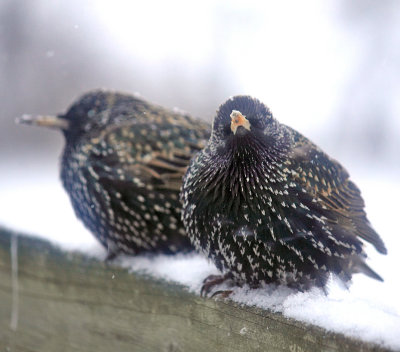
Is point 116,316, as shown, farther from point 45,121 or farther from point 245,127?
point 245,127

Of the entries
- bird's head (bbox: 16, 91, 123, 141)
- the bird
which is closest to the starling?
the bird

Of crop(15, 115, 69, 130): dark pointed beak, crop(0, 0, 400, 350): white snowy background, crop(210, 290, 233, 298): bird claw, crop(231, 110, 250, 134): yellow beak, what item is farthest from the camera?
crop(15, 115, 69, 130): dark pointed beak

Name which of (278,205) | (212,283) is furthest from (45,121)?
(278,205)

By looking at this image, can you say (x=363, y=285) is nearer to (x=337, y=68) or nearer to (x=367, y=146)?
(x=367, y=146)

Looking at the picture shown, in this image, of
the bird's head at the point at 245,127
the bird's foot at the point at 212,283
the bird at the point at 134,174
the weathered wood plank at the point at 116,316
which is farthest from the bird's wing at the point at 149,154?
the bird's head at the point at 245,127

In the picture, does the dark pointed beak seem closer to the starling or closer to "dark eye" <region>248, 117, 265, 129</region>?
the starling

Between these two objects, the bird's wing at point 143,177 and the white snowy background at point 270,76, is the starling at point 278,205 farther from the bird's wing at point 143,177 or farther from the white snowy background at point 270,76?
the bird's wing at point 143,177
